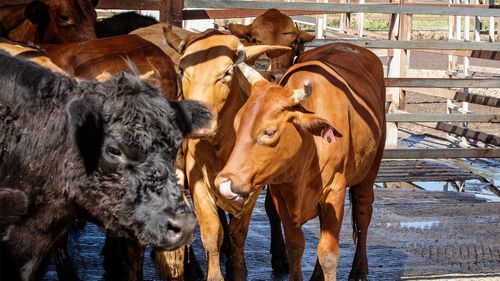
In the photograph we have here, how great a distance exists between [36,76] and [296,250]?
2514mm

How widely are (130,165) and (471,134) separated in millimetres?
9968

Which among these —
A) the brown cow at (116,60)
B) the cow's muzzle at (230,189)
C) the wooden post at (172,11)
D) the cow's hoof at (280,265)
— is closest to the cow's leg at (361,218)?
the cow's hoof at (280,265)

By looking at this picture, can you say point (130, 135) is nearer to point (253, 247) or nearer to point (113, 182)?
point (113, 182)

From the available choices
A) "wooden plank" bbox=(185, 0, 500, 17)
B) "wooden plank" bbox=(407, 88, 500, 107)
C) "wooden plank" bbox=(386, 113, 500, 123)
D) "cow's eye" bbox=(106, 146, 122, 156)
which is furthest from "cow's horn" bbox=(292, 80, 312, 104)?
"wooden plank" bbox=(407, 88, 500, 107)

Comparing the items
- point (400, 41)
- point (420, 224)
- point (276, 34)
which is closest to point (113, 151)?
point (276, 34)

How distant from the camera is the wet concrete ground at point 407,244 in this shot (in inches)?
315

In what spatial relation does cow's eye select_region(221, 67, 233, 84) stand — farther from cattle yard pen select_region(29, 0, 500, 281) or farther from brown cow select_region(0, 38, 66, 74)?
cattle yard pen select_region(29, 0, 500, 281)

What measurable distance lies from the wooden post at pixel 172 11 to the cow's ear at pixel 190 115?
13.7 ft

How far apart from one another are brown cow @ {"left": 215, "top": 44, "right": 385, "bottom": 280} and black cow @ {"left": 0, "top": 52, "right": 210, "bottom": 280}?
1.16m

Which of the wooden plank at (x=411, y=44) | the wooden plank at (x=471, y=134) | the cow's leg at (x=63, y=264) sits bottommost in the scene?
the wooden plank at (x=471, y=134)

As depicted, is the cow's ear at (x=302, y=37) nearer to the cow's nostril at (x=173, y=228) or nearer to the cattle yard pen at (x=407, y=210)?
the cattle yard pen at (x=407, y=210)

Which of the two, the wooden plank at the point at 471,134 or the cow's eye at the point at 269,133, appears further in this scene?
the wooden plank at the point at 471,134

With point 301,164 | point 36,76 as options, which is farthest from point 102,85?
point 301,164

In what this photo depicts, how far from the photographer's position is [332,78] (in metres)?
7.25
